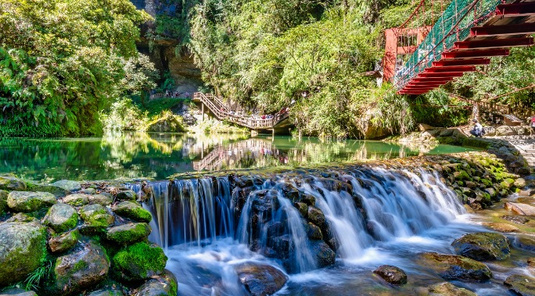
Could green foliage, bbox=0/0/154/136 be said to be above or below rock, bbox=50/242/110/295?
above

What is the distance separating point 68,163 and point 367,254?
234 inches

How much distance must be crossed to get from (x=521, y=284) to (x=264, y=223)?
3.10 metres

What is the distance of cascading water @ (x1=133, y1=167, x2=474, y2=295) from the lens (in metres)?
4.06

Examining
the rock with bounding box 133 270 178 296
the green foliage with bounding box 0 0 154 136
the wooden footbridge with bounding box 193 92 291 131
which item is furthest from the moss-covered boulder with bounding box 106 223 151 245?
the wooden footbridge with bounding box 193 92 291 131

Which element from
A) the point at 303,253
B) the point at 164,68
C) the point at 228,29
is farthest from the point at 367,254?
the point at 164,68

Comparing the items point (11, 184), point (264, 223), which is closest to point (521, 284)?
point (264, 223)

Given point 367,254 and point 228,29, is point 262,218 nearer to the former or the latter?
point 367,254

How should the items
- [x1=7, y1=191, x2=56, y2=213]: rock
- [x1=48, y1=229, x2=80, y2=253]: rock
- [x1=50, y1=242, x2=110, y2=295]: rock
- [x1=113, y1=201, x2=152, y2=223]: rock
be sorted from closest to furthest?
[x1=50, y1=242, x2=110, y2=295]: rock < [x1=48, y1=229, x2=80, y2=253]: rock < [x1=7, y1=191, x2=56, y2=213]: rock < [x1=113, y1=201, x2=152, y2=223]: rock

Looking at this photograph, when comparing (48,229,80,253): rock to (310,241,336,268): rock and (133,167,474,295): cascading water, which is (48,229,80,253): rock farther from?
(310,241,336,268): rock

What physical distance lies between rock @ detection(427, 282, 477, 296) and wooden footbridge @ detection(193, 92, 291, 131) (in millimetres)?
18255

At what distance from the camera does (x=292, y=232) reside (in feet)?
14.3

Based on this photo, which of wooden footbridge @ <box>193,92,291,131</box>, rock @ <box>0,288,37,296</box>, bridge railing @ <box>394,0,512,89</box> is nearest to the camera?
rock @ <box>0,288,37,296</box>

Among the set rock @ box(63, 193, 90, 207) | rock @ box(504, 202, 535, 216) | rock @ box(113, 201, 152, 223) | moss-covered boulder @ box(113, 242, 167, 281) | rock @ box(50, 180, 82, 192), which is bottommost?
rock @ box(504, 202, 535, 216)

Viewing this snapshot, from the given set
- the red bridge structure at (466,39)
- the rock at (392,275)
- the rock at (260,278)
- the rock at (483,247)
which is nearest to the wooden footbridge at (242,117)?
the red bridge structure at (466,39)
